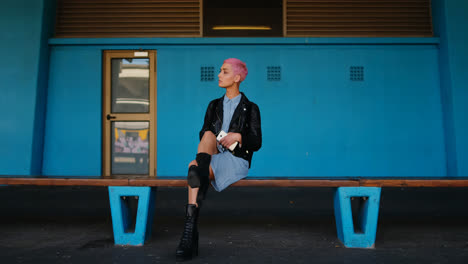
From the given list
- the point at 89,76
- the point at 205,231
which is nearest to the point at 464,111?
the point at 205,231

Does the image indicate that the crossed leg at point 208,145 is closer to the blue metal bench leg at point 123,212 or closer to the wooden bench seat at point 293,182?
the wooden bench seat at point 293,182

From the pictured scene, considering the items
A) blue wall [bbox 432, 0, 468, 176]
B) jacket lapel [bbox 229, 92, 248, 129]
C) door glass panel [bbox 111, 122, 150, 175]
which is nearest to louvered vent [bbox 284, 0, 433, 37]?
blue wall [bbox 432, 0, 468, 176]

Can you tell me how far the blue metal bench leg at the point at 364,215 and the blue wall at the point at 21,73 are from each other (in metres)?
5.99

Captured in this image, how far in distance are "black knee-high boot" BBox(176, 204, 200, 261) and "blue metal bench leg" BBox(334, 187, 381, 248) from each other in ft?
3.72

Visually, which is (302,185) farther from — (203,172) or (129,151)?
(129,151)

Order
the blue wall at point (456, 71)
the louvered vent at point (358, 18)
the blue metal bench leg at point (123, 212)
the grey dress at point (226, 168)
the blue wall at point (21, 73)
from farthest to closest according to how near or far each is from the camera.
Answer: the louvered vent at point (358, 18)
the blue wall at point (21, 73)
the blue wall at point (456, 71)
the blue metal bench leg at point (123, 212)
the grey dress at point (226, 168)

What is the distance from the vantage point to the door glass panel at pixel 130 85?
6.93 metres

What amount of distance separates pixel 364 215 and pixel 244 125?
1.16 m

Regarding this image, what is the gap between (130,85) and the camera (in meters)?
6.95

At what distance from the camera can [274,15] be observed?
A: 6.92m

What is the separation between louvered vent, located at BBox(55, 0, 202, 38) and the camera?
6.86 meters

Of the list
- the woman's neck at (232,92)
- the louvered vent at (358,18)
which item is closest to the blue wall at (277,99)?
the louvered vent at (358,18)

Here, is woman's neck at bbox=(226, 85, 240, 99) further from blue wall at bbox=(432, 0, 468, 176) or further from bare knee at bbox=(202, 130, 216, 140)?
blue wall at bbox=(432, 0, 468, 176)

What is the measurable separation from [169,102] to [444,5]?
219 inches
